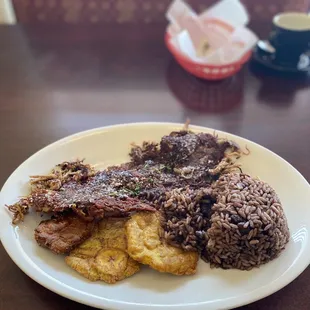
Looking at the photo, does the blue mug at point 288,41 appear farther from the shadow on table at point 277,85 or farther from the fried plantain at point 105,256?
the fried plantain at point 105,256

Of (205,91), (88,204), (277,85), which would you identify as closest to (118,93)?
(205,91)

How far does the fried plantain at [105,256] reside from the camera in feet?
3.53

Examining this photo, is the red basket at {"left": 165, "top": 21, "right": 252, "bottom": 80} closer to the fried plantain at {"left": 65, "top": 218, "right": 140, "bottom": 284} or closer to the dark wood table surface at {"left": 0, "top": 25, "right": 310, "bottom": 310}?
the dark wood table surface at {"left": 0, "top": 25, "right": 310, "bottom": 310}

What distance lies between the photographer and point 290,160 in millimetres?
1500

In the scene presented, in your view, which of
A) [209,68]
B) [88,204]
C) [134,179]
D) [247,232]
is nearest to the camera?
[247,232]

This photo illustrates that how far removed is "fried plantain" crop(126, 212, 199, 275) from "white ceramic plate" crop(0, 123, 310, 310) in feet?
0.11

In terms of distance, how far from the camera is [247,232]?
1052 millimetres

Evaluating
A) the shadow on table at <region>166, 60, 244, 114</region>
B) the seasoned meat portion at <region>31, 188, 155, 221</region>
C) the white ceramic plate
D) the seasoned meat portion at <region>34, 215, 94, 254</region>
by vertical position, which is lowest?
the shadow on table at <region>166, 60, 244, 114</region>

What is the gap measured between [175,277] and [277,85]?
43.7 inches

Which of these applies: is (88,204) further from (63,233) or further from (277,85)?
(277,85)

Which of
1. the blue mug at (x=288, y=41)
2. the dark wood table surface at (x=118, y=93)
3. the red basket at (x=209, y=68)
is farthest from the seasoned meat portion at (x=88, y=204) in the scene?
the blue mug at (x=288, y=41)

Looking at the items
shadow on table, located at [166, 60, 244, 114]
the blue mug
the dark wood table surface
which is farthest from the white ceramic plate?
the blue mug

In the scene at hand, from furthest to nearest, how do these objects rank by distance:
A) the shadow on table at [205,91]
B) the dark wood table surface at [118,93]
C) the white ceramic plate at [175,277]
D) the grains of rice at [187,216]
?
the shadow on table at [205,91], the dark wood table surface at [118,93], the grains of rice at [187,216], the white ceramic plate at [175,277]

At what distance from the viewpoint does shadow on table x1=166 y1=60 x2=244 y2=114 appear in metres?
1.79
